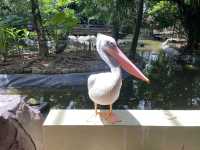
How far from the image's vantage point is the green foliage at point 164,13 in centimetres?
1822

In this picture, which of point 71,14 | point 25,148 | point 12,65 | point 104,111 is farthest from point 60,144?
point 71,14

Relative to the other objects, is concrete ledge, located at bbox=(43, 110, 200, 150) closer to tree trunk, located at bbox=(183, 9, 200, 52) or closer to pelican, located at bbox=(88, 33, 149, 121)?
pelican, located at bbox=(88, 33, 149, 121)

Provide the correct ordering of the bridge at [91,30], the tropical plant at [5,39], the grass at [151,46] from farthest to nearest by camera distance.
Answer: the bridge at [91,30], the grass at [151,46], the tropical plant at [5,39]

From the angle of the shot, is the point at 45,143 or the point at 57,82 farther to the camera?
the point at 57,82

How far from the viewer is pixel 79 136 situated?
254 cm

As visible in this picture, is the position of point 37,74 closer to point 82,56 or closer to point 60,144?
point 82,56

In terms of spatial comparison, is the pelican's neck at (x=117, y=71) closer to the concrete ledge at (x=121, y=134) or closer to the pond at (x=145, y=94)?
the concrete ledge at (x=121, y=134)

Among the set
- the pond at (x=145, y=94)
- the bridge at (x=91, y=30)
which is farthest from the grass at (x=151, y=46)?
the pond at (x=145, y=94)

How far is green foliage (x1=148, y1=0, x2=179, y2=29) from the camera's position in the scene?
18.2 metres

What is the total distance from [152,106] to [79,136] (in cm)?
588

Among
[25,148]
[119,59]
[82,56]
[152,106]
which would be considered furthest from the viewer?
[82,56]

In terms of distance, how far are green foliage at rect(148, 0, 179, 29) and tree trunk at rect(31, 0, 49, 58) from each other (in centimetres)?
719

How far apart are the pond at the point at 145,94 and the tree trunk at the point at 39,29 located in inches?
111

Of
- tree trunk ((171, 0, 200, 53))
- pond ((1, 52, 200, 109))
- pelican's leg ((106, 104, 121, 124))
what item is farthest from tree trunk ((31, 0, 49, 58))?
pelican's leg ((106, 104, 121, 124))
